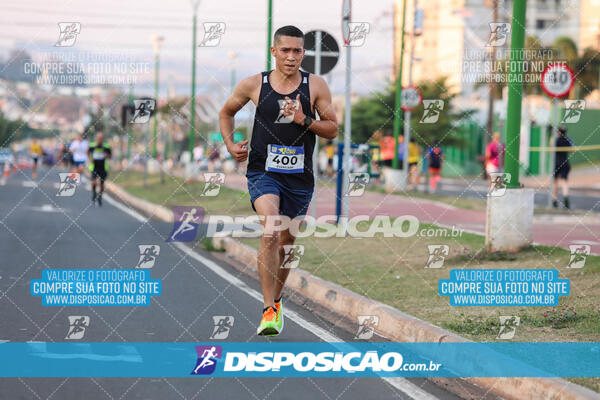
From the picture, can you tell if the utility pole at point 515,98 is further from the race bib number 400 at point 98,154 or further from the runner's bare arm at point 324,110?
the race bib number 400 at point 98,154

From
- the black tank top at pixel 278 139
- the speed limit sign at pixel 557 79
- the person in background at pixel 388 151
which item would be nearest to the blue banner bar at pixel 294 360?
the black tank top at pixel 278 139

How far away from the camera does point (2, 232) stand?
14.8m

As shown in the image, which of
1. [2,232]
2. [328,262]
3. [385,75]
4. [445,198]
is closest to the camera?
[328,262]

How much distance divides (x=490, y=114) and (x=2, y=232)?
32.7 meters

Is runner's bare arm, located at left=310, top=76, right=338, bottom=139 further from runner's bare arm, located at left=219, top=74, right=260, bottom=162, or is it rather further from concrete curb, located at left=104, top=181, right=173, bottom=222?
concrete curb, located at left=104, top=181, right=173, bottom=222

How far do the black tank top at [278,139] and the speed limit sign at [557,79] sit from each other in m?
10.1

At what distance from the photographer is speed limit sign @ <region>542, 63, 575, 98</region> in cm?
A: 1579

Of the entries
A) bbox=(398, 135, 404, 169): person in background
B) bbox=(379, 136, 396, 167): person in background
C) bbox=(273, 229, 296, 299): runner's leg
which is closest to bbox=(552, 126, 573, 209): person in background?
bbox=(379, 136, 396, 167): person in background

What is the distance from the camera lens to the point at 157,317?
750 centimetres

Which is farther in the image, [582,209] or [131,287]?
[582,209]

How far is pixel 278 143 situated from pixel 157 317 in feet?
6.36

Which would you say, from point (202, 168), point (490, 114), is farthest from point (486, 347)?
point (202, 168)

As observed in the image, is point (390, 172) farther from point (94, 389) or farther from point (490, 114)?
point (94, 389)

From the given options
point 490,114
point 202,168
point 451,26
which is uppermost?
point 451,26
